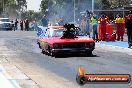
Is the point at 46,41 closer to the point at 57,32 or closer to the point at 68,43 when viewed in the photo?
the point at 57,32

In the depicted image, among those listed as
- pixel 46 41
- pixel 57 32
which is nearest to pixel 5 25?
pixel 57 32

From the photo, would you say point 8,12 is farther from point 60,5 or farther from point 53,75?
point 53,75

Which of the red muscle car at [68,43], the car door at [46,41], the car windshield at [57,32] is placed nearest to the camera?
the red muscle car at [68,43]

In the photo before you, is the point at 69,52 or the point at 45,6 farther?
the point at 45,6

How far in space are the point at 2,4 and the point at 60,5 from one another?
2862 centimetres

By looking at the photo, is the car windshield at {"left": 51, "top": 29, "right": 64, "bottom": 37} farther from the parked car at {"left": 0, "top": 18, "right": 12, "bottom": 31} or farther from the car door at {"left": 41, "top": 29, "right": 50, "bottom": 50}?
the parked car at {"left": 0, "top": 18, "right": 12, "bottom": 31}

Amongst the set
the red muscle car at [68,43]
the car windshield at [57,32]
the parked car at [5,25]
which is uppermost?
the car windshield at [57,32]

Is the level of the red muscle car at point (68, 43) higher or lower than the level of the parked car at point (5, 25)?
higher

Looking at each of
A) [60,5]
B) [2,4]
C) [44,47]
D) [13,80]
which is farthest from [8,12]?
[13,80]

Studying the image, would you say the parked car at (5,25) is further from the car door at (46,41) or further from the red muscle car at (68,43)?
the red muscle car at (68,43)

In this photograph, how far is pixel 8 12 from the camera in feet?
442

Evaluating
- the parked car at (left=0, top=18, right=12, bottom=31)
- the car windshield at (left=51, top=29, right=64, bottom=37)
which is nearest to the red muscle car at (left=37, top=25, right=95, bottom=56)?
the car windshield at (left=51, top=29, right=64, bottom=37)

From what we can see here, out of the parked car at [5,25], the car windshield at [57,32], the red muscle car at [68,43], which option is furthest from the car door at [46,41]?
the parked car at [5,25]

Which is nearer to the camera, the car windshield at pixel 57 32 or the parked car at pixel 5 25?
the car windshield at pixel 57 32
